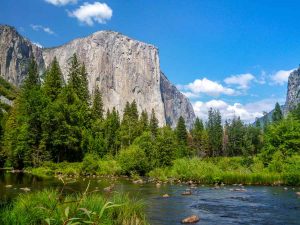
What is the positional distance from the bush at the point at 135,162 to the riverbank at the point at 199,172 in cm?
91

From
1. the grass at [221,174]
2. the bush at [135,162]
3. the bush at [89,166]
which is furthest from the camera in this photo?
the bush at [89,166]

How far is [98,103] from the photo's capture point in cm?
9406

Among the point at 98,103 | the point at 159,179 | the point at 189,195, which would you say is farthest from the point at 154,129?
the point at 189,195

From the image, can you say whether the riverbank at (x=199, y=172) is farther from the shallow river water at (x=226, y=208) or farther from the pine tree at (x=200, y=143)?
the pine tree at (x=200, y=143)

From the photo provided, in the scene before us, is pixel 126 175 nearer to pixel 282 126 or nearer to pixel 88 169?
pixel 88 169

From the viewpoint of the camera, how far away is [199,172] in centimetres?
4631

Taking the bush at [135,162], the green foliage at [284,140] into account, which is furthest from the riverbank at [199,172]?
the green foliage at [284,140]

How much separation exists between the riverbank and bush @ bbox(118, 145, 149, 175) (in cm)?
91

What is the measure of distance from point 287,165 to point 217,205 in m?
22.8

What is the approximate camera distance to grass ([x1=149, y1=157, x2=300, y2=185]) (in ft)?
140

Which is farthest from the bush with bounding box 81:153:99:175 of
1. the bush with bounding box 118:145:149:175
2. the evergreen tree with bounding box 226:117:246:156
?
the evergreen tree with bounding box 226:117:246:156

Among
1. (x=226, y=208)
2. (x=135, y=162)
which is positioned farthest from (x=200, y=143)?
(x=226, y=208)

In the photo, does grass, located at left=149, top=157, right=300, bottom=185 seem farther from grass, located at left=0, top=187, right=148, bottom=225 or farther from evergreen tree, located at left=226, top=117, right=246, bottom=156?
evergreen tree, located at left=226, top=117, right=246, bottom=156

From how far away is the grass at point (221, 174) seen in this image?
42.6m
